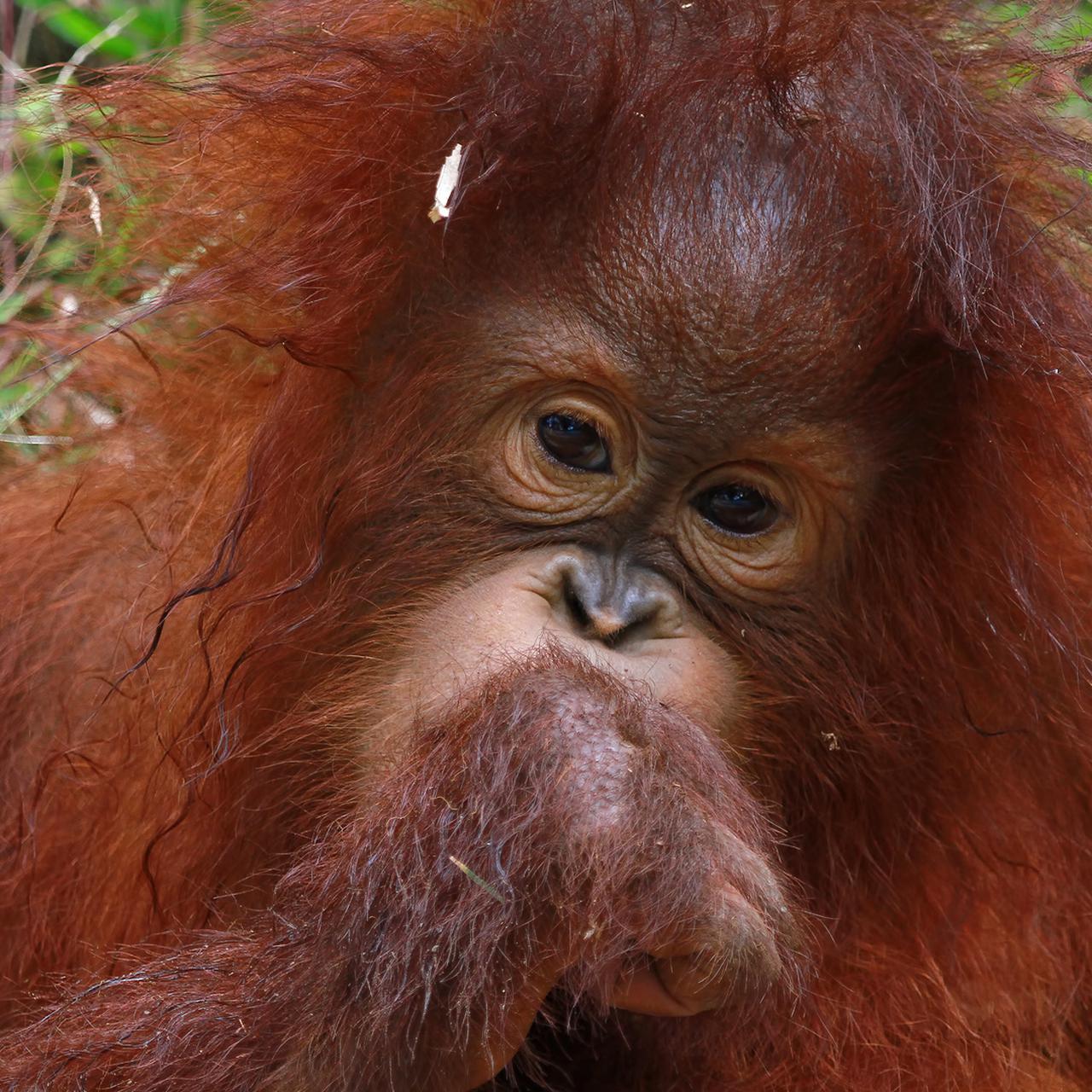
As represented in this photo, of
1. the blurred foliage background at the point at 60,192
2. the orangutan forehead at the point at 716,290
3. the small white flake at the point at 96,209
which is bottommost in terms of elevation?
the blurred foliage background at the point at 60,192

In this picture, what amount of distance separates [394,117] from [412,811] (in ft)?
3.56

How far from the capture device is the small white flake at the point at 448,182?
243cm

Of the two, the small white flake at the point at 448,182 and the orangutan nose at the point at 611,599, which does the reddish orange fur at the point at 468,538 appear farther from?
the orangutan nose at the point at 611,599

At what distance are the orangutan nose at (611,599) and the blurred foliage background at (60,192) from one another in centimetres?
97

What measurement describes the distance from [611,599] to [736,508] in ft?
0.97

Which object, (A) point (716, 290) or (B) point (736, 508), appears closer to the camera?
(A) point (716, 290)

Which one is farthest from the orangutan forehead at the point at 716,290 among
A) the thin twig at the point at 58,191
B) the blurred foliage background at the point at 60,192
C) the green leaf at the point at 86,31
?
the green leaf at the point at 86,31

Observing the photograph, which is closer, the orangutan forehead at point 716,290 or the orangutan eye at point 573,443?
the orangutan forehead at point 716,290

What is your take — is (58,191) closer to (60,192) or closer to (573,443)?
(60,192)

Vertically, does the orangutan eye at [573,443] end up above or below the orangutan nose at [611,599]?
above

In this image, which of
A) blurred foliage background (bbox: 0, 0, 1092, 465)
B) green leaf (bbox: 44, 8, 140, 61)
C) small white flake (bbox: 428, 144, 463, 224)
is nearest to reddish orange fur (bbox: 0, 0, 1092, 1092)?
small white flake (bbox: 428, 144, 463, 224)

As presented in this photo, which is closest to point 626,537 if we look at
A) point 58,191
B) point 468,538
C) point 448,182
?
point 468,538

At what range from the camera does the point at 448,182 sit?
2439 millimetres

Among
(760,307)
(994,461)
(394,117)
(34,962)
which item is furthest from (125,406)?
(994,461)
